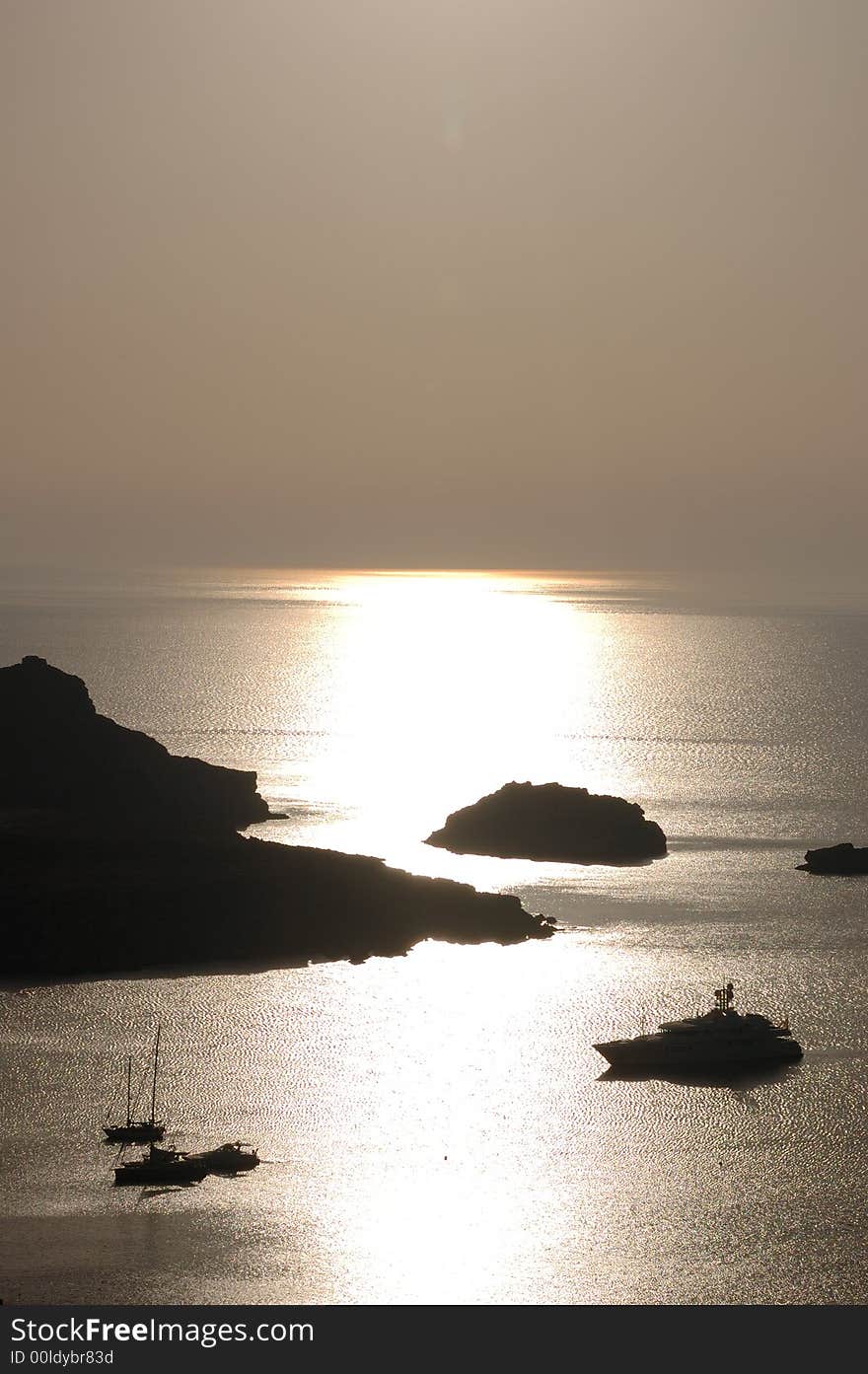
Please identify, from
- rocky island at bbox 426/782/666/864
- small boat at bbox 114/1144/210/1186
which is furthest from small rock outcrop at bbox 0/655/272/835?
small boat at bbox 114/1144/210/1186

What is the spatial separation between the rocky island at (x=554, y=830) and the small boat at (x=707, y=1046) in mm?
44431

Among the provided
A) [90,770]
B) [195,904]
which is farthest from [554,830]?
[195,904]

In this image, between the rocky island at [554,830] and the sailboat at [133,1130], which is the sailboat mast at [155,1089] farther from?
the rocky island at [554,830]

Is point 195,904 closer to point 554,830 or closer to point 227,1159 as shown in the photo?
point 227,1159

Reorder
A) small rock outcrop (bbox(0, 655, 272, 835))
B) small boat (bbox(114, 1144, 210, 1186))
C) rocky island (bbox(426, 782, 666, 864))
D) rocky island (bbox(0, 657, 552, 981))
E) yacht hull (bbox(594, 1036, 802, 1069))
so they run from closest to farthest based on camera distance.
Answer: small boat (bbox(114, 1144, 210, 1186)), yacht hull (bbox(594, 1036, 802, 1069)), rocky island (bbox(0, 657, 552, 981)), small rock outcrop (bbox(0, 655, 272, 835)), rocky island (bbox(426, 782, 666, 864))

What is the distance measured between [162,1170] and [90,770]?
65932mm

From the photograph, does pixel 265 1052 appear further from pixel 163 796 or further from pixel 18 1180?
pixel 163 796

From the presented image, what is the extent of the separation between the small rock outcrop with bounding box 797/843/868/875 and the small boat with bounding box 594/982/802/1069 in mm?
41375

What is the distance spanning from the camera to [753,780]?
16775 cm

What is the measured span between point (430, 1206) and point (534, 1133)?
831cm

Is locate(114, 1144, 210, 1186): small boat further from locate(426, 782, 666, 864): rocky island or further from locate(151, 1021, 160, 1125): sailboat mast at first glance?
locate(426, 782, 666, 864): rocky island

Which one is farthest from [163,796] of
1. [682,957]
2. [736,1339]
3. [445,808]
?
[736,1339]

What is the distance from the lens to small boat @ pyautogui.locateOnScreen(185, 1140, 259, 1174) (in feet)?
205

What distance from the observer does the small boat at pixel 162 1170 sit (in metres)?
61.4
